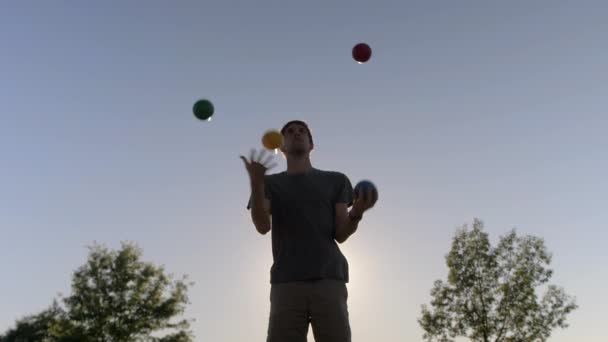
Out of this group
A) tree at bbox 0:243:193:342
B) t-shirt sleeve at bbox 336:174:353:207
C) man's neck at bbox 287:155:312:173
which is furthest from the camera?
tree at bbox 0:243:193:342

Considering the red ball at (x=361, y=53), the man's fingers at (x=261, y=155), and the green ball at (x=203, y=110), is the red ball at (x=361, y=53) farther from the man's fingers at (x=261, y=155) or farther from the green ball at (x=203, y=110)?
the man's fingers at (x=261, y=155)

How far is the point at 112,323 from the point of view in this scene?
31359 mm

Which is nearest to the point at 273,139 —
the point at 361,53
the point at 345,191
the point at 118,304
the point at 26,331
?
the point at 345,191

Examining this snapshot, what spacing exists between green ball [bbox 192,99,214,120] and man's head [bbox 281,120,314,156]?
7.16ft

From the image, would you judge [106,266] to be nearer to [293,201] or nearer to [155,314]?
[155,314]

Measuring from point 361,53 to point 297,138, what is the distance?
4.98 m

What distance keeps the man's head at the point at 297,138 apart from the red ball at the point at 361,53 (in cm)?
472

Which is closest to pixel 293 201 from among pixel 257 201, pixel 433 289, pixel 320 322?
pixel 257 201

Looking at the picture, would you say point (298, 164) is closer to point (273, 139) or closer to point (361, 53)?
point (273, 139)

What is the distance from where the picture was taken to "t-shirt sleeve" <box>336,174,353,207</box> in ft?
18.1

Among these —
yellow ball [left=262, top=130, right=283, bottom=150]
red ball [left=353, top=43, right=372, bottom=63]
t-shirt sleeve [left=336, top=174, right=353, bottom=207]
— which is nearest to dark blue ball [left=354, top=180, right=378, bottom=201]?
t-shirt sleeve [left=336, top=174, right=353, bottom=207]

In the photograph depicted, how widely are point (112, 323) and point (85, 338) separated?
60.3 inches

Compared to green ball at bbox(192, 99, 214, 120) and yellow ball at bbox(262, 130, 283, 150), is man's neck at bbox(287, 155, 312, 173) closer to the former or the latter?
yellow ball at bbox(262, 130, 283, 150)

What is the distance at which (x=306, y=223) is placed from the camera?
5238 millimetres
